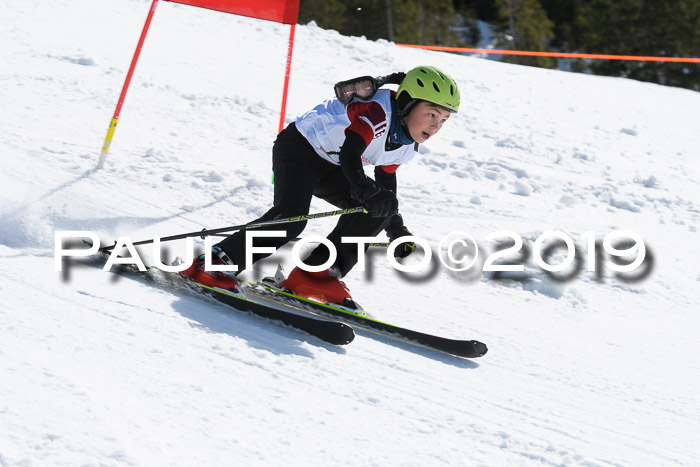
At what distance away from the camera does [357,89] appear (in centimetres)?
391

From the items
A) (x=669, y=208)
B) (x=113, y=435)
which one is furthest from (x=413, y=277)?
(x=669, y=208)

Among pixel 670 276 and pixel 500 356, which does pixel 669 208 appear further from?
pixel 500 356

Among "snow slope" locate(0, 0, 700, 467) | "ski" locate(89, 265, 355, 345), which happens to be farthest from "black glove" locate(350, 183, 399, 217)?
"snow slope" locate(0, 0, 700, 467)

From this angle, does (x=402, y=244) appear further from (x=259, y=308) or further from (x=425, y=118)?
(x=259, y=308)

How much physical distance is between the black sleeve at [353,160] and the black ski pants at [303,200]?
16.1 inches

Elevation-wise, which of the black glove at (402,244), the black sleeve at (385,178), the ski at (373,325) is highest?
the black sleeve at (385,178)

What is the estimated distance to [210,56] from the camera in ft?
29.6

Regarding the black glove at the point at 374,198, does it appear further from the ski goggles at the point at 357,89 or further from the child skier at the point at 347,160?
the ski goggles at the point at 357,89

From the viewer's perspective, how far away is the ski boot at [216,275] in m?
3.86

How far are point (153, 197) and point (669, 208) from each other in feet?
15.8

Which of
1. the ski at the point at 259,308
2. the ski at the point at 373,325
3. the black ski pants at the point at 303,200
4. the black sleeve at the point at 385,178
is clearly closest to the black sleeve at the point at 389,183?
the black sleeve at the point at 385,178

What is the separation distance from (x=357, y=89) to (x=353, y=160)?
522 millimetres

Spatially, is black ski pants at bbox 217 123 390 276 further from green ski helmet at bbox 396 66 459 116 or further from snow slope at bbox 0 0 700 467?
green ski helmet at bbox 396 66 459 116

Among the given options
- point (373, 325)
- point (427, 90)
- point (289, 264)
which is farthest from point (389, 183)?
point (289, 264)
